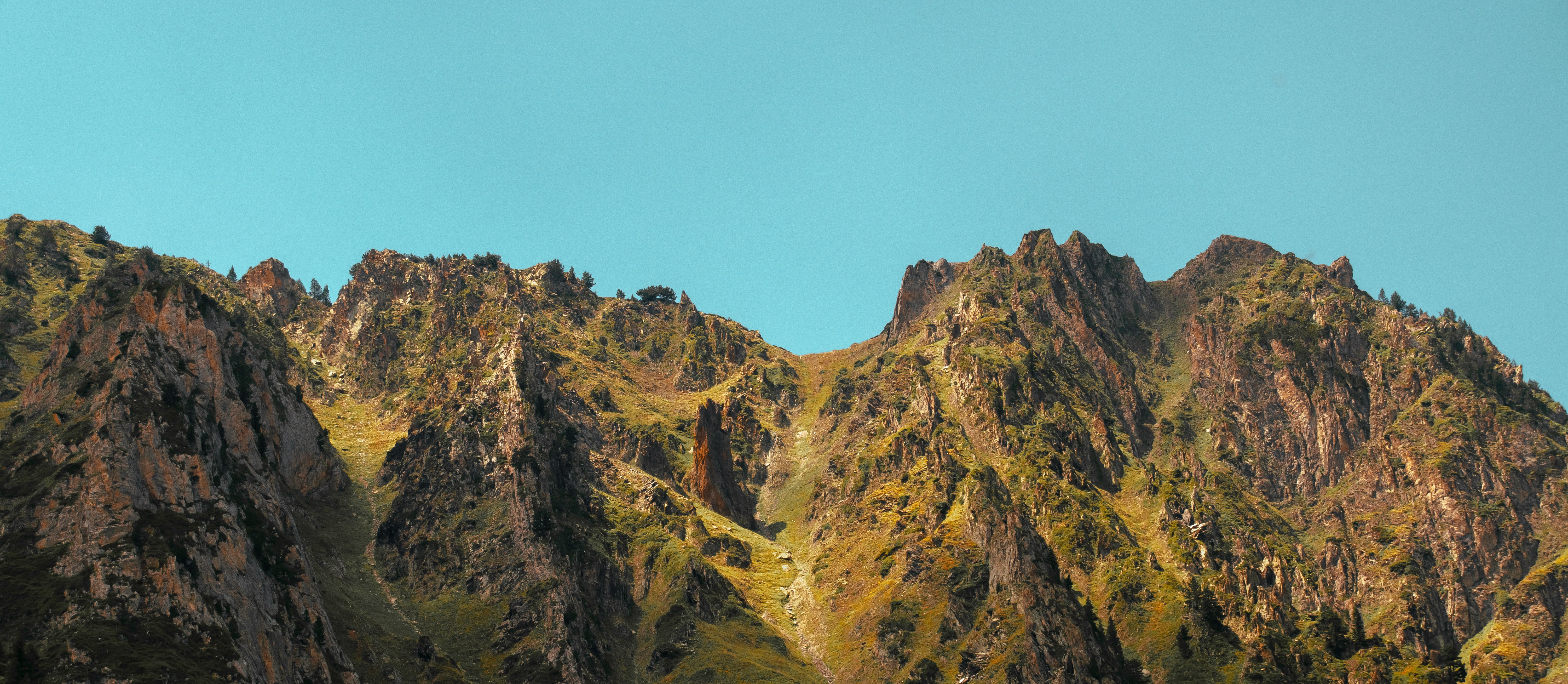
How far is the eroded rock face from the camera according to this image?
138 m

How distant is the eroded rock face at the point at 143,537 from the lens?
454ft

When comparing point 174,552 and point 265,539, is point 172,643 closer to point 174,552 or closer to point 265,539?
point 174,552

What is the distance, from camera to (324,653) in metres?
170

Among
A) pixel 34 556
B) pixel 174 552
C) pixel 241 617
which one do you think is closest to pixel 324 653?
pixel 241 617

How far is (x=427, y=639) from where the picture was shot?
653 ft

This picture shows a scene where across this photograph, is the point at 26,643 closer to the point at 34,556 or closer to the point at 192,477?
the point at 34,556

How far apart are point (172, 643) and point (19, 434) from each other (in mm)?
56438

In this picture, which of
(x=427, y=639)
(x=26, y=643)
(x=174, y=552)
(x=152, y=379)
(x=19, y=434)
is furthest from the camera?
(x=427, y=639)

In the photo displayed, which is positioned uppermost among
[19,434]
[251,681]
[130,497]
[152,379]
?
[152,379]

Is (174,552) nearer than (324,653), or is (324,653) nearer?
(174,552)

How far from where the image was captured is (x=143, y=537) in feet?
502

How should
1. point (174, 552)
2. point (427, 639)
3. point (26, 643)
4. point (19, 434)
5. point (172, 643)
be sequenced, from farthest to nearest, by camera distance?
point (427, 639)
point (19, 434)
point (174, 552)
point (172, 643)
point (26, 643)

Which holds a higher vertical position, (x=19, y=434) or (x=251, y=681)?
(x=19, y=434)

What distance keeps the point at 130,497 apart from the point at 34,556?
15.4 m
